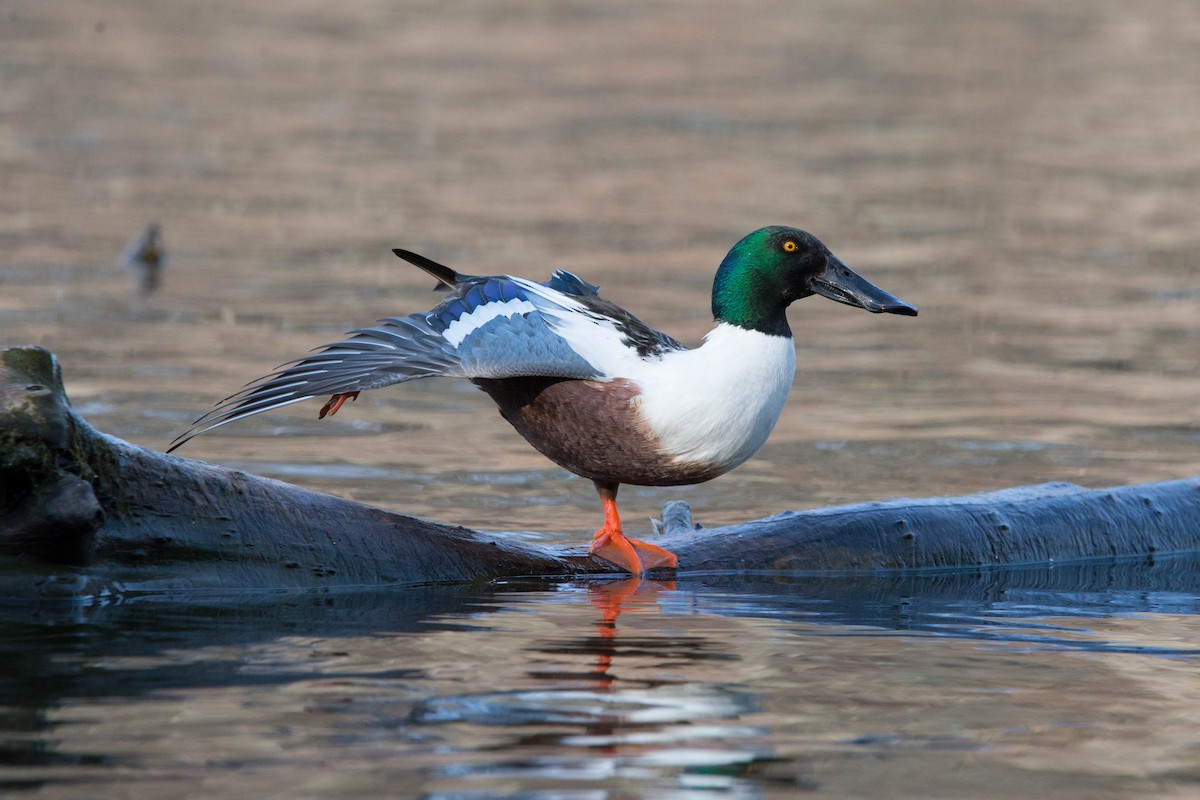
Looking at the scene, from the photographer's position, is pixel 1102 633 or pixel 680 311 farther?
pixel 680 311

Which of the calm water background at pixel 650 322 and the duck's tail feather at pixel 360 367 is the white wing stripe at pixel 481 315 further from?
the calm water background at pixel 650 322

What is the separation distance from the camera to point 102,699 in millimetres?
5062

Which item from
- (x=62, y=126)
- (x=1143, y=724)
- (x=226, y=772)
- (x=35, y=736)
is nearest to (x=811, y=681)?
(x=1143, y=724)

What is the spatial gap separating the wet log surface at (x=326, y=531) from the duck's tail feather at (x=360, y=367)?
277 millimetres

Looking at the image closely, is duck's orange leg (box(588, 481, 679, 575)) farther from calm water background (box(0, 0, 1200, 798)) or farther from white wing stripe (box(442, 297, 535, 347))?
white wing stripe (box(442, 297, 535, 347))

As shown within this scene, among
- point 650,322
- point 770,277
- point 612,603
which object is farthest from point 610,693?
point 650,322

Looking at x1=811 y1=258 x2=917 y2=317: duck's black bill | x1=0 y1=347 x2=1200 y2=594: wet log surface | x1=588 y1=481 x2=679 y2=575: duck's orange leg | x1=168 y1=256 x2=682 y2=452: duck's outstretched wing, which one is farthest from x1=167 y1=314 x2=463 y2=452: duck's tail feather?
x1=811 y1=258 x2=917 y2=317: duck's black bill

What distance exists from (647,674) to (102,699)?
1.56m

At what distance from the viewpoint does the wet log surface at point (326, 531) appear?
5.63 m

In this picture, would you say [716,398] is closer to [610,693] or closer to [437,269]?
[437,269]

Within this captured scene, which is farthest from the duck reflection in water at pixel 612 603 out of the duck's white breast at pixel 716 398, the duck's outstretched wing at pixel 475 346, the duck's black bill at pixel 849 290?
the duck's black bill at pixel 849 290

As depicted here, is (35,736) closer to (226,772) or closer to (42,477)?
(226,772)

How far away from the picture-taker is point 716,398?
21.6 ft

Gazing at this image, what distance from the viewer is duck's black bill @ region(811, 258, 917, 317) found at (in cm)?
710
